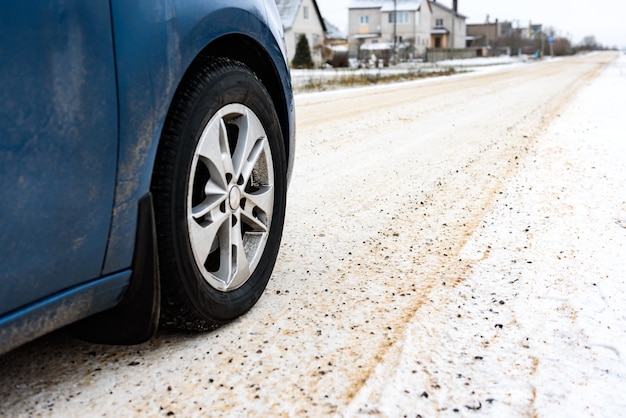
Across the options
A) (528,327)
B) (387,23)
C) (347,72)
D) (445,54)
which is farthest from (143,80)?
(387,23)

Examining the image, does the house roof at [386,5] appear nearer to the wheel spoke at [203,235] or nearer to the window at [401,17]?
the window at [401,17]

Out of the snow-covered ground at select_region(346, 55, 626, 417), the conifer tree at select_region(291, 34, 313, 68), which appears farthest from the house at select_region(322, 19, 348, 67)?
the snow-covered ground at select_region(346, 55, 626, 417)

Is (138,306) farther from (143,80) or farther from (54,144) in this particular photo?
(143,80)

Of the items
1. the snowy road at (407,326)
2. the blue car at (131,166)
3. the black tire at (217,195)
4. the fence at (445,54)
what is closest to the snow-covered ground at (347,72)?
the snowy road at (407,326)

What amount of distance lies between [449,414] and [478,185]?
337 cm

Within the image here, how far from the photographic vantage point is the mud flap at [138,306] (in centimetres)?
186

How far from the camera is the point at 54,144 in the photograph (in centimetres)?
157

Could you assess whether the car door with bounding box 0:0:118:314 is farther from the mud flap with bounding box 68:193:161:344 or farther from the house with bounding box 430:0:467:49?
the house with bounding box 430:0:467:49

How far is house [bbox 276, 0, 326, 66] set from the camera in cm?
5697

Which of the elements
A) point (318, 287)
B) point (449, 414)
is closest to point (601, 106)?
point (318, 287)

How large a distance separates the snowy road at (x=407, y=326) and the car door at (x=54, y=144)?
501 millimetres

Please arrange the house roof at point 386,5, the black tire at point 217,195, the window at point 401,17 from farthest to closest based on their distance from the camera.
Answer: the window at point 401,17
the house roof at point 386,5
the black tire at point 217,195

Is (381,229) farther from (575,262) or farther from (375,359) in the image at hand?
(375,359)

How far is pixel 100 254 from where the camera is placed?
175 centimetres
